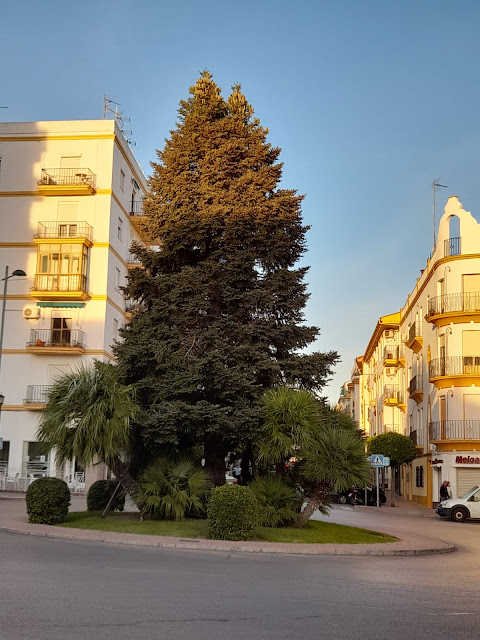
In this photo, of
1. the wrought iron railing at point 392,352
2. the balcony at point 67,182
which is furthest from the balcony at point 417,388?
the balcony at point 67,182

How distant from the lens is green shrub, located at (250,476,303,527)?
20828mm

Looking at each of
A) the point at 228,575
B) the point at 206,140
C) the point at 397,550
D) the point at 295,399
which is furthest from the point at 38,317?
the point at 228,575

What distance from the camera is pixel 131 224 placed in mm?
50406

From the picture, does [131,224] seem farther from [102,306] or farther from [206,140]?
[206,140]

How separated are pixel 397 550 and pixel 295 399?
4.69 metres

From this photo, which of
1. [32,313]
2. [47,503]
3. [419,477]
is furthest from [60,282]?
[419,477]

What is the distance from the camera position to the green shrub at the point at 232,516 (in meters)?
18.3

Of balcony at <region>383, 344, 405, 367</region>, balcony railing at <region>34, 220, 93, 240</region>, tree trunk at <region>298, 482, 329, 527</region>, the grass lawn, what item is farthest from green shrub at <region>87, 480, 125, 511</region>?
balcony at <region>383, 344, 405, 367</region>

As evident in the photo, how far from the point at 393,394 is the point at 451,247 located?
24266 mm

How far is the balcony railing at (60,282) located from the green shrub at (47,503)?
79.2 ft

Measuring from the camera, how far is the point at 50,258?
146 ft

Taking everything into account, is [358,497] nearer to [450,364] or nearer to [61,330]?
[450,364]

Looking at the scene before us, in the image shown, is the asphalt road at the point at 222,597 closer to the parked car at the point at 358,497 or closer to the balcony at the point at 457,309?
the balcony at the point at 457,309

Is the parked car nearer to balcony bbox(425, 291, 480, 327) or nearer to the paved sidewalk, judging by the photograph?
balcony bbox(425, 291, 480, 327)
